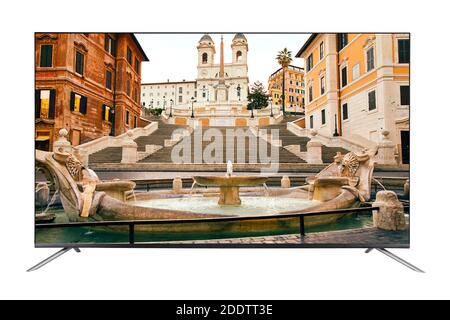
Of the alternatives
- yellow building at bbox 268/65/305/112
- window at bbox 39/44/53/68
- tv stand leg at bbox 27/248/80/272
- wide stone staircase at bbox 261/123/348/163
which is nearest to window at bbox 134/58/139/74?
window at bbox 39/44/53/68

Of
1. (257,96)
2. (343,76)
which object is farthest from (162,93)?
(343,76)

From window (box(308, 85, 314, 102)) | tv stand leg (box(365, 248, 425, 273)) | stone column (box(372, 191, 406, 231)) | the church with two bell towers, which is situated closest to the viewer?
tv stand leg (box(365, 248, 425, 273))

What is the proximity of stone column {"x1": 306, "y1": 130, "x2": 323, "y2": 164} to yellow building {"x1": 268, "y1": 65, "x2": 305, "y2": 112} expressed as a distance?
27.8 inches

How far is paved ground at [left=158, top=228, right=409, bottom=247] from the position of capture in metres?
4.53

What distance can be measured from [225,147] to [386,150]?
116 inches

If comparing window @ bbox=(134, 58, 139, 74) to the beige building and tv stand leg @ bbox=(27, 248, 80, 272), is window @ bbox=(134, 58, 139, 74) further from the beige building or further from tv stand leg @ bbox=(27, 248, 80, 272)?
tv stand leg @ bbox=(27, 248, 80, 272)

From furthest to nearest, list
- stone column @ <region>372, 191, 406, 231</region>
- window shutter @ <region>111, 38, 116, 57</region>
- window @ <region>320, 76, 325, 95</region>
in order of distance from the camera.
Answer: window @ <region>320, 76, 325, 95</region> → window shutter @ <region>111, 38, 116, 57</region> → stone column @ <region>372, 191, 406, 231</region>

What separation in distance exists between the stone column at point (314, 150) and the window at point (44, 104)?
4.85 metres

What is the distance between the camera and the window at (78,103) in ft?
17.7

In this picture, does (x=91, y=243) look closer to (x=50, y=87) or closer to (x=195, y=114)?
(x=50, y=87)

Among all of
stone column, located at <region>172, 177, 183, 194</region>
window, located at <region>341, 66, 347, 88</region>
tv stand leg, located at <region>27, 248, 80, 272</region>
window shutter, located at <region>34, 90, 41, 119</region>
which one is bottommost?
tv stand leg, located at <region>27, 248, 80, 272</region>

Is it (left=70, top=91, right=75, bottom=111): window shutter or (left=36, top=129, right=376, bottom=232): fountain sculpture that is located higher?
(left=70, top=91, right=75, bottom=111): window shutter

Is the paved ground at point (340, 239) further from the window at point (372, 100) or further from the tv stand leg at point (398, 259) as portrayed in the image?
the window at point (372, 100)

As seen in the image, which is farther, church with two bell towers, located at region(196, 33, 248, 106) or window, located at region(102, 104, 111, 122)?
window, located at region(102, 104, 111, 122)
